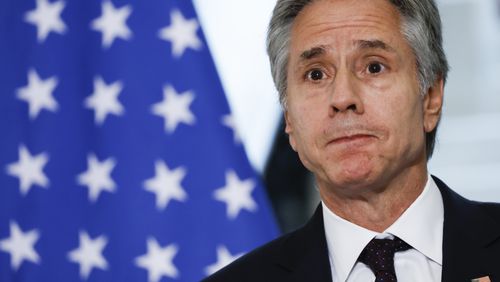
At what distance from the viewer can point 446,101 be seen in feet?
17.3

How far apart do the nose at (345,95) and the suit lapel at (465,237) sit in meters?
0.35

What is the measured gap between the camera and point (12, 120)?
11.4ft

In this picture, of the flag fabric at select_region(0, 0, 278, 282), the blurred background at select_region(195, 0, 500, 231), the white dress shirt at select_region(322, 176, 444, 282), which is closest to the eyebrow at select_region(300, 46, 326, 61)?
the white dress shirt at select_region(322, 176, 444, 282)

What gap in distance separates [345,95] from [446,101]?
271cm

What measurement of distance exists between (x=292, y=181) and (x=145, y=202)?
73.8 inches

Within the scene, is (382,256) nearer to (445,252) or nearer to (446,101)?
(445,252)

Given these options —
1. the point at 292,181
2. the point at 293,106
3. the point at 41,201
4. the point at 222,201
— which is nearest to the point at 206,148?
the point at 222,201

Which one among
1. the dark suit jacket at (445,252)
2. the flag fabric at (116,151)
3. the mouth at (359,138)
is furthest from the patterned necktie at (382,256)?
the flag fabric at (116,151)

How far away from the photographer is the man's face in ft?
8.78

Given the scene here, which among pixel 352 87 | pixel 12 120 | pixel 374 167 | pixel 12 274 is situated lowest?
pixel 374 167

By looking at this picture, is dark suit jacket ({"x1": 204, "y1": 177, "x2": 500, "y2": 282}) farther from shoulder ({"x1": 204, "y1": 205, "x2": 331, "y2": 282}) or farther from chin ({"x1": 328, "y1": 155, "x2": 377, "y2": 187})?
chin ({"x1": 328, "y1": 155, "x2": 377, "y2": 187})

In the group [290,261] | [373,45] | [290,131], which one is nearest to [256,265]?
[290,261]

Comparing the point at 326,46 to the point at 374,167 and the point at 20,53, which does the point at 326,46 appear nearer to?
the point at 374,167

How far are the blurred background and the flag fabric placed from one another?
1.45 m
